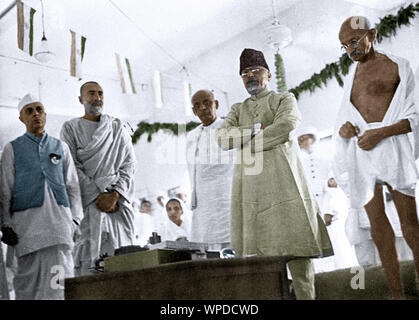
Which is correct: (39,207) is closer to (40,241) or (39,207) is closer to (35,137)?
(40,241)

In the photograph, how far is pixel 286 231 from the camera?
2.50 meters

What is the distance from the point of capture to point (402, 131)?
249cm

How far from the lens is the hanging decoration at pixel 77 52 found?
3.16 m

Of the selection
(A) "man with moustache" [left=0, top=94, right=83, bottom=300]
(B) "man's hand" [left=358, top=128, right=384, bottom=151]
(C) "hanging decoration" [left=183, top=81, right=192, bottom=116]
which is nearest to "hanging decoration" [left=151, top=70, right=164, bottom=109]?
(C) "hanging decoration" [left=183, top=81, right=192, bottom=116]

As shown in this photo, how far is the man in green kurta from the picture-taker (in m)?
2.47

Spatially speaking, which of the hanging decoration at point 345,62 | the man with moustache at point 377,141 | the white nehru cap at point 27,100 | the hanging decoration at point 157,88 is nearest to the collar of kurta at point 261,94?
the hanging decoration at point 345,62

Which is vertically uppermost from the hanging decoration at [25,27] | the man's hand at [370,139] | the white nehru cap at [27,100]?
the hanging decoration at [25,27]

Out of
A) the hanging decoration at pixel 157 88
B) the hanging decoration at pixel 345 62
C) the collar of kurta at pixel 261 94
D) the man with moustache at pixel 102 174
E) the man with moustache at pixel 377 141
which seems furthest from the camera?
the hanging decoration at pixel 157 88

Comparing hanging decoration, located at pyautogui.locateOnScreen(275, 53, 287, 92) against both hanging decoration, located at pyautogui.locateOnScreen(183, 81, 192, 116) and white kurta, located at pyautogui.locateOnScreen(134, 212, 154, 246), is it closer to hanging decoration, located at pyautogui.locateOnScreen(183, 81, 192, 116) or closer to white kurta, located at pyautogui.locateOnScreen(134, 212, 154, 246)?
hanging decoration, located at pyautogui.locateOnScreen(183, 81, 192, 116)

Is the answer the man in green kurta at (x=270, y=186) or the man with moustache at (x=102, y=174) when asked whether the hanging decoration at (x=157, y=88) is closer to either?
the man with moustache at (x=102, y=174)

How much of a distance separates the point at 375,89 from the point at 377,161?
31 centimetres

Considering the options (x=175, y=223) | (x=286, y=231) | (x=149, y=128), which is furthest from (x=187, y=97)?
(x=286, y=231)

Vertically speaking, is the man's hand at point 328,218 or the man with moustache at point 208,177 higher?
the man with moustache at point 208,177

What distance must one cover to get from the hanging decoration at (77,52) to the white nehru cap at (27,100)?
239 millimetres
